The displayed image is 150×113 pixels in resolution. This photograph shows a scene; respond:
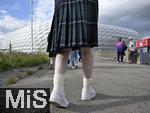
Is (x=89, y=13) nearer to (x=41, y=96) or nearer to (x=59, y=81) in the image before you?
(x=59, y=81)

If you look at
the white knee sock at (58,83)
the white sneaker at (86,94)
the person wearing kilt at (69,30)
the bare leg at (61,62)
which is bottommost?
the white sneaker at (86,94)

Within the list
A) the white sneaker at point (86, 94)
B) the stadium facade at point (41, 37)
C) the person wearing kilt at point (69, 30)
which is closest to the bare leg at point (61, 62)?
the person wearing kilt at point (69, 30)

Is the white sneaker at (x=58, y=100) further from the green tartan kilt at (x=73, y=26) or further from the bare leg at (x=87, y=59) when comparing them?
the bare leg at (x=87, y=59)

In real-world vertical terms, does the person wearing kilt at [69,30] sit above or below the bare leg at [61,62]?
above

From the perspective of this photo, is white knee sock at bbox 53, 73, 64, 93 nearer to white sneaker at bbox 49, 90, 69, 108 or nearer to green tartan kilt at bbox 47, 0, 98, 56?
white sneaker at bbox 49, 90, 69, 108

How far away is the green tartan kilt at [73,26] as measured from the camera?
383cm

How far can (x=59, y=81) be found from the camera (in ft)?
12.4

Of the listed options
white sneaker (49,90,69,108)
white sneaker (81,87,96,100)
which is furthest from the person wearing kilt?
white sneaker (81,87,96,100)

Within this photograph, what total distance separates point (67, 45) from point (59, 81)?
399 millimetres

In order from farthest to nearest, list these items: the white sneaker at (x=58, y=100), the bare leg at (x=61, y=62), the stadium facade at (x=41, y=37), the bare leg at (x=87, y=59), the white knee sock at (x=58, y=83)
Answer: the stadium facade at (x=41, y=37), the bare leg at (x=87, y=59), the bare leg at (x=61, y=62), the white knee sock at (x=58, y=83), the white sneaker at (x=58, y=100)

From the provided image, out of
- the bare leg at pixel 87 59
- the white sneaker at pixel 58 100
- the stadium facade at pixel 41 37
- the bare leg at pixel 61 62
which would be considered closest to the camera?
the white sneaker at pixel 58 100

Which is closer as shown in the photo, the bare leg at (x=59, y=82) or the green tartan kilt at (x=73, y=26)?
the bare leg at (x=59, y=82)

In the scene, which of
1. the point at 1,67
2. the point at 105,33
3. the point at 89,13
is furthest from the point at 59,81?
the point at 105,33

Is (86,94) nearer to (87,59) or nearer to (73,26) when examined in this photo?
(87,59)
